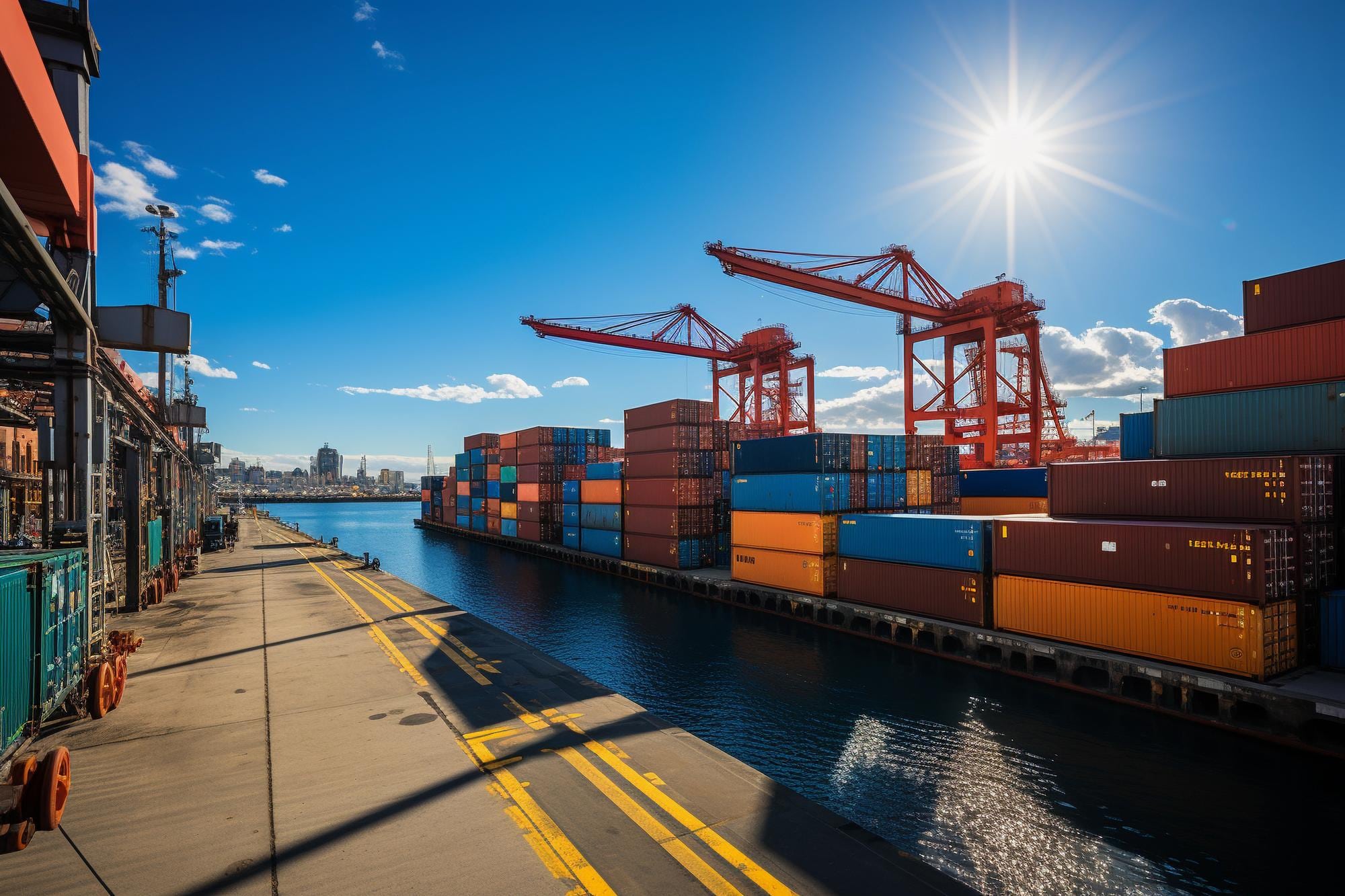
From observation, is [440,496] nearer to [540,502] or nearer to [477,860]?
[540,502]

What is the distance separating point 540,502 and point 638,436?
2134cm

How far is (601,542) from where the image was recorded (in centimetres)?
4747

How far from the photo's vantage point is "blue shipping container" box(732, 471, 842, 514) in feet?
91.0

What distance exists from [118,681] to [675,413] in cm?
2823

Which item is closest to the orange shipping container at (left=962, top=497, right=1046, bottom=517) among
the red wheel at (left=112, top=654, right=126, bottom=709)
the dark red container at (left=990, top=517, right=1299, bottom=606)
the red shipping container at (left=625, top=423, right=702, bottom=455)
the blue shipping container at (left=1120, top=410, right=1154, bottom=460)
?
the blue shipping container at (left=1120, top=410, right=1154, bottom=460)

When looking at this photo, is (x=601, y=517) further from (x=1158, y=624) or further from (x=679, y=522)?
(x=1158, y=624)

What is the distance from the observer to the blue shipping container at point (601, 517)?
45781mm

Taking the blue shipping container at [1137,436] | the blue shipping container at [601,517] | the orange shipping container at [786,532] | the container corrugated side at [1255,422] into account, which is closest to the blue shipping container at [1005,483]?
the blue shipping container at [1137,436]

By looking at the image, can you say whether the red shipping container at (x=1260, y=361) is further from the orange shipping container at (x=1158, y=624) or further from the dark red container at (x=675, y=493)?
the dark red container at (x=675, y=493)

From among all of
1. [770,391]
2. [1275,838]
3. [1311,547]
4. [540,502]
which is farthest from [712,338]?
[1275,838]

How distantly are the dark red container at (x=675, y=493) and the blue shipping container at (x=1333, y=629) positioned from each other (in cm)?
2722

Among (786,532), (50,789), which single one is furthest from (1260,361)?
(50,789)

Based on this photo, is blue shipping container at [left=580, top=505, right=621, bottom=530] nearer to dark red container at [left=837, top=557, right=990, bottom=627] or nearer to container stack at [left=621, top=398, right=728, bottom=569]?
container stack at [left=621, top=398, right=728, bottom=569]

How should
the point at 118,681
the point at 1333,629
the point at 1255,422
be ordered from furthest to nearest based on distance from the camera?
1. the point at 1255,422
2. the point at 1333,629
3. the point at 118,681
